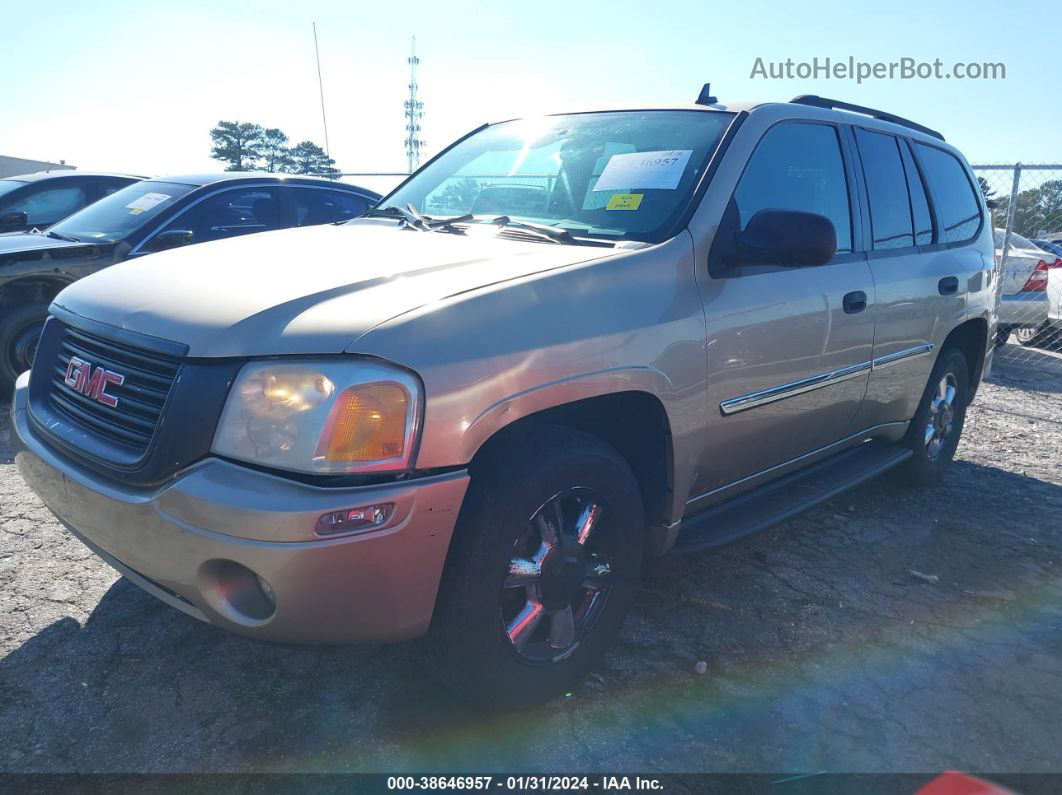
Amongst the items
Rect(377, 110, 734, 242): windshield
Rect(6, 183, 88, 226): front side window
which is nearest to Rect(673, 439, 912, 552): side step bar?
Rect(377, 110, 734, 242): windshield

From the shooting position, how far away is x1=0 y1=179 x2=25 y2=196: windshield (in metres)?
7.33

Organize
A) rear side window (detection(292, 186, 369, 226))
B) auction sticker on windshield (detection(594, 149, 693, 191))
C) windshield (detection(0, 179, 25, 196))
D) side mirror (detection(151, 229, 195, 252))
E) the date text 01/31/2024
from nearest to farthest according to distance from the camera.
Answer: the date text 01/31/2024 → auction sticker on windshield (detection(594, 149, 693, 191)) → side mirror (detection(151, 229, 195, 252)) → rear side window (detection(292, 186, 369, 226)) → windshield (detection(0, 179, 25, 196))

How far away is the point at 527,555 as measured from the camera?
2318 mm

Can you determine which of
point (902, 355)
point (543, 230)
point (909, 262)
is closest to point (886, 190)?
point (909, 262)

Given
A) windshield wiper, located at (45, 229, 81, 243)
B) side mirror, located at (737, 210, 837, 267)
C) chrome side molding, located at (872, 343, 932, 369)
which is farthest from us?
windshield wiper, located at (45, 229, 81, 243)

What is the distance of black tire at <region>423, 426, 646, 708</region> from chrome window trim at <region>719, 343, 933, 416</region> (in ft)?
1.83

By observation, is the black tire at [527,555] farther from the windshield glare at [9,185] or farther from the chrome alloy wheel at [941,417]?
the windshield glare at [9,185]

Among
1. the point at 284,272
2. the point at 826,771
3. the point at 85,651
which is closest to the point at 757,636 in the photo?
the point at 826,771

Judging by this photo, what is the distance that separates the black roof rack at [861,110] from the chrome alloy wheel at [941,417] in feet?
4.61

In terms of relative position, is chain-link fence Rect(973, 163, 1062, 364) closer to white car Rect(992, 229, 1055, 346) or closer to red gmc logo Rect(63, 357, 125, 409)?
white car Rect(992, 229, 1055, 346)

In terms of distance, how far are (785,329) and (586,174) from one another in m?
0.96

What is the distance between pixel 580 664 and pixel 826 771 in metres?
0.76

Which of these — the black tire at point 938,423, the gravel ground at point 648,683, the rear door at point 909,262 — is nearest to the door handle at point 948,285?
the rear door at point 909,262

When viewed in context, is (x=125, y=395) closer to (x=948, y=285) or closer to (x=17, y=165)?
(x=948, y=285)
